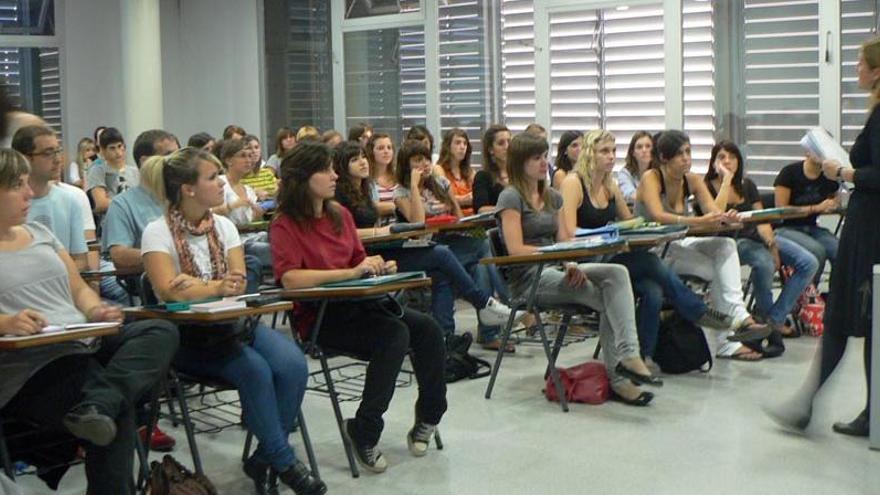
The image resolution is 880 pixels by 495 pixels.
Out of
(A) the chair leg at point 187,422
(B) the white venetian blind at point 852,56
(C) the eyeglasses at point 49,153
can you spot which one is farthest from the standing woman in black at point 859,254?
(B) the white venetian blind at point 852,56

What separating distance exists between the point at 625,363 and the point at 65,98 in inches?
342

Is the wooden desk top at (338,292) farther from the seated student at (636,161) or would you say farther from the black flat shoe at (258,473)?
the seated student at (636,161)

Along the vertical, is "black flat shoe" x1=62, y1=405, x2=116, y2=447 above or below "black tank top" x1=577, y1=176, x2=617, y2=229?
below

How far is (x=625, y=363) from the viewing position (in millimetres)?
4871

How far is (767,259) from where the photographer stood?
6.12 metres

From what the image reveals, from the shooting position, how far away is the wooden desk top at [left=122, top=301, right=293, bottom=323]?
10.9ft

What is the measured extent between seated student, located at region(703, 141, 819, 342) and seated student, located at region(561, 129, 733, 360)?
79 cm

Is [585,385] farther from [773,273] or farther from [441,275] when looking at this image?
[773,273]

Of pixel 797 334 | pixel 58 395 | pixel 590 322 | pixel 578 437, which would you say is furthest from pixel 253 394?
pixel 797 334

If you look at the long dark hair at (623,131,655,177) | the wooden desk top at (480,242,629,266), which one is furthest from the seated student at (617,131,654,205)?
the wooden desk top at (480,242,629,266)

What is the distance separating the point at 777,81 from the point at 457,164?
279cm

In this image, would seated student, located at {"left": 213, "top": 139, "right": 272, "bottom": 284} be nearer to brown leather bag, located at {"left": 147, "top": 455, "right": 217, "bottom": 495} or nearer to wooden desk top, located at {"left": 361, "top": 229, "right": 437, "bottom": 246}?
wooden desk top, located at {"left": 361, "top": 229, "right": 437, "bottom": 246}

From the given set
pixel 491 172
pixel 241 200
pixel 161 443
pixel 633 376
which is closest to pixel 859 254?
pixel 633 376

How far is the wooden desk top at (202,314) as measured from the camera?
3324mm
